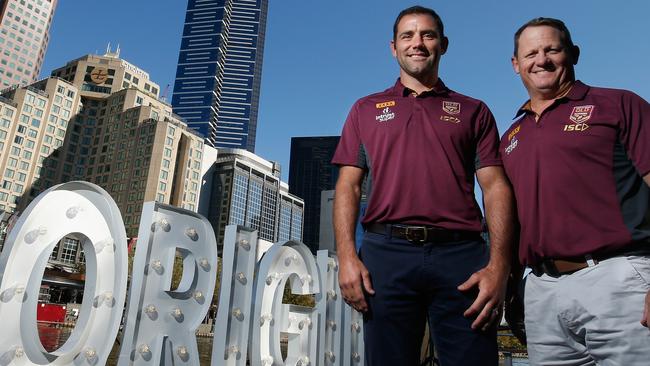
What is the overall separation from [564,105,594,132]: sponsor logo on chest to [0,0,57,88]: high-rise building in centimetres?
13366

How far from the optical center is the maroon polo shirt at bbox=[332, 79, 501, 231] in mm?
2484

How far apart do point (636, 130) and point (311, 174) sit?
160091 millimetres

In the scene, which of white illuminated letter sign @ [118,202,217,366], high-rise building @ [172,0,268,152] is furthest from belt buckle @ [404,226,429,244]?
high-rise building @ [172,0,268,152]

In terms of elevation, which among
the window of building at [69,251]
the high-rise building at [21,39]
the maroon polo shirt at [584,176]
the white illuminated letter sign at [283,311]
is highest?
the high-rise building at [21,39]

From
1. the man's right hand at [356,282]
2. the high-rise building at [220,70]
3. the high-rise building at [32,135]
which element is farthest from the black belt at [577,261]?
the high-rise building at [220,70]

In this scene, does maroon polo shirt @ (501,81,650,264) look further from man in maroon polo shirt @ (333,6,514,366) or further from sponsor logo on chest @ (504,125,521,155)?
man in maroon polo shirt @ (333,6,514,366)

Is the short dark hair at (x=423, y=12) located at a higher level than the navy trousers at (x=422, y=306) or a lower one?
higher

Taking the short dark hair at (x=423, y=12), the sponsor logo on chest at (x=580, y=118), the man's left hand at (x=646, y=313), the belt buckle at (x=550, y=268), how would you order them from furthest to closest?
1. the short dark hair at (x=423, y=12)
2. the sponsor logo on chest at (x=580, y=118)
3. the belt buckle at (x=550, y=268)
4. the man's left hand at (x=646, y=313)

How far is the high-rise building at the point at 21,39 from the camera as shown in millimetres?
114062

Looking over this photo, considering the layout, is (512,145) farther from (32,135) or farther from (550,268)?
(32,135)

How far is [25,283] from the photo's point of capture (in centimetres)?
355

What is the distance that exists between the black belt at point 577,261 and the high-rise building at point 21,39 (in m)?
134

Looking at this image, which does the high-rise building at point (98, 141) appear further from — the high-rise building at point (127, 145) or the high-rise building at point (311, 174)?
the high-rise building at point (311, 174)

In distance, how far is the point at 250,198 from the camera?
4744 inches
